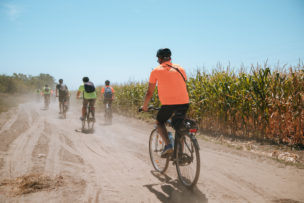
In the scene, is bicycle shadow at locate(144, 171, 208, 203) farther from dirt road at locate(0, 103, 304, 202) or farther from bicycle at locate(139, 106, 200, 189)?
bicycle at locate(139, 106, 200, 189)

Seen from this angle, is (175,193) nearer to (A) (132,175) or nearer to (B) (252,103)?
(A) (132,175)

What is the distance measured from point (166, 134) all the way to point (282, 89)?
17.0 feet

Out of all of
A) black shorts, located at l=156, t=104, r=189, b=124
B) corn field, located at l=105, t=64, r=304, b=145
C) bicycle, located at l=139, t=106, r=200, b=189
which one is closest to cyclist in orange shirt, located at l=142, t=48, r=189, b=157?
black shorts, located at l=156, t=104, r=189, b=124

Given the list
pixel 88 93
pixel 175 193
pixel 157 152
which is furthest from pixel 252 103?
pixel 88 93

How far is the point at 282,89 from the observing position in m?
6.86

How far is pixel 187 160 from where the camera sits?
143 inches

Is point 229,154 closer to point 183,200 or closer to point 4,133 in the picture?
point 183,200

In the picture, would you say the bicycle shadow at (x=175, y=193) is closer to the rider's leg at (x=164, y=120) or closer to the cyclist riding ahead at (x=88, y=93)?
the rider's leg at (x=164, y=120)

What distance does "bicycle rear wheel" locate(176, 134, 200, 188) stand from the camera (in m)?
3.45

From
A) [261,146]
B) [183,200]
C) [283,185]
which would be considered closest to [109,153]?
[183,200]

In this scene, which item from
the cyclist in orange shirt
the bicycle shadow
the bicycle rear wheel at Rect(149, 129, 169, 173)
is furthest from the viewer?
the bicycle rear wheel at Rect(149, 129, 169, 173)

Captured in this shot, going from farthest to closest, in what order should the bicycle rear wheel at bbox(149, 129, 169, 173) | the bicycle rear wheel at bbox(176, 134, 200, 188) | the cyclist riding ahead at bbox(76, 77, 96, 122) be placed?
the cyclist riding ahead at bbox(76, 77, 96, 122) < the bicycle rear wheel at bbox(149, 129, 169, 173) < the bicycle rear wheel at bbox(176, 134, 200, 188)

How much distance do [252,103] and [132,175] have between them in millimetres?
5539

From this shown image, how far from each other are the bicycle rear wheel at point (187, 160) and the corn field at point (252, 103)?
480 centimetres
